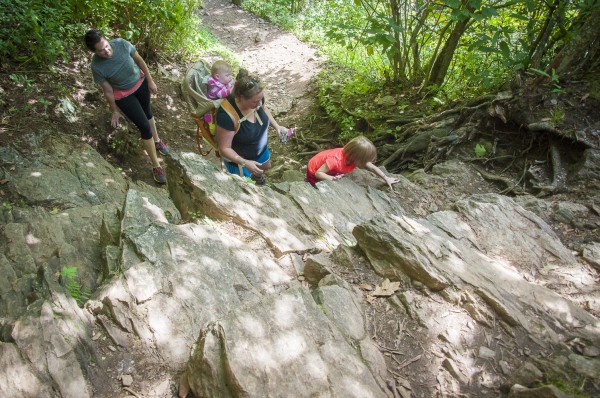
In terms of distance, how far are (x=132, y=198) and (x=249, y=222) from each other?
146 centimetres

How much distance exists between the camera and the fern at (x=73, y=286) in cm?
306

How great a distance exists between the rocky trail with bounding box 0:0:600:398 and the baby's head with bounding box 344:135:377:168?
528 millimetres

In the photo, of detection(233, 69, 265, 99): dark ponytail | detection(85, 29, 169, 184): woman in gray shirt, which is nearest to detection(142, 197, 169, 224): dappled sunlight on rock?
detection(233, 69, 265, 99): dark ponytail

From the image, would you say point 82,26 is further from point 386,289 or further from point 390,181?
point 386,289

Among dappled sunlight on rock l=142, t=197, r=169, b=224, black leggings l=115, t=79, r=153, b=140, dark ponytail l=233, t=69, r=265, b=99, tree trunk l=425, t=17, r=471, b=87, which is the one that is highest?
tree trunk l=425, t=17, r=471, b=87

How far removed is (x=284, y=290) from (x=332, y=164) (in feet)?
9.72

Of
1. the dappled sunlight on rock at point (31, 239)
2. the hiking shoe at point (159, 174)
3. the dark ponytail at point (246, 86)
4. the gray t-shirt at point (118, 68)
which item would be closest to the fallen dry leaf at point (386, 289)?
the dark ponytail at point (246, 86)

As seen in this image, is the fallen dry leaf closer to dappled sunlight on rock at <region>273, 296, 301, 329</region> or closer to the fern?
dappled sunlight on rock at <region>273, 296, 301, 329</region>

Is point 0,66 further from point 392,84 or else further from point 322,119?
point 392,84

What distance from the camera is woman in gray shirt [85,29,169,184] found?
15.6ft

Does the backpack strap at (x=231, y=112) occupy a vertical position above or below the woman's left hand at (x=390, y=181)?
above

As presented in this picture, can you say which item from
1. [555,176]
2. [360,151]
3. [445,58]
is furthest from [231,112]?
[445,58]

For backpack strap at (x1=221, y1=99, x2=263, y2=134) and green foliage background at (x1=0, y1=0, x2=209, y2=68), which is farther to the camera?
green foliage background at (x1=0, y1=0, x2=209, y2=68)

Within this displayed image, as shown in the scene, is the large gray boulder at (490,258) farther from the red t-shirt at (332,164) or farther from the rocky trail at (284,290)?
the red t-shirt at (332,164)
